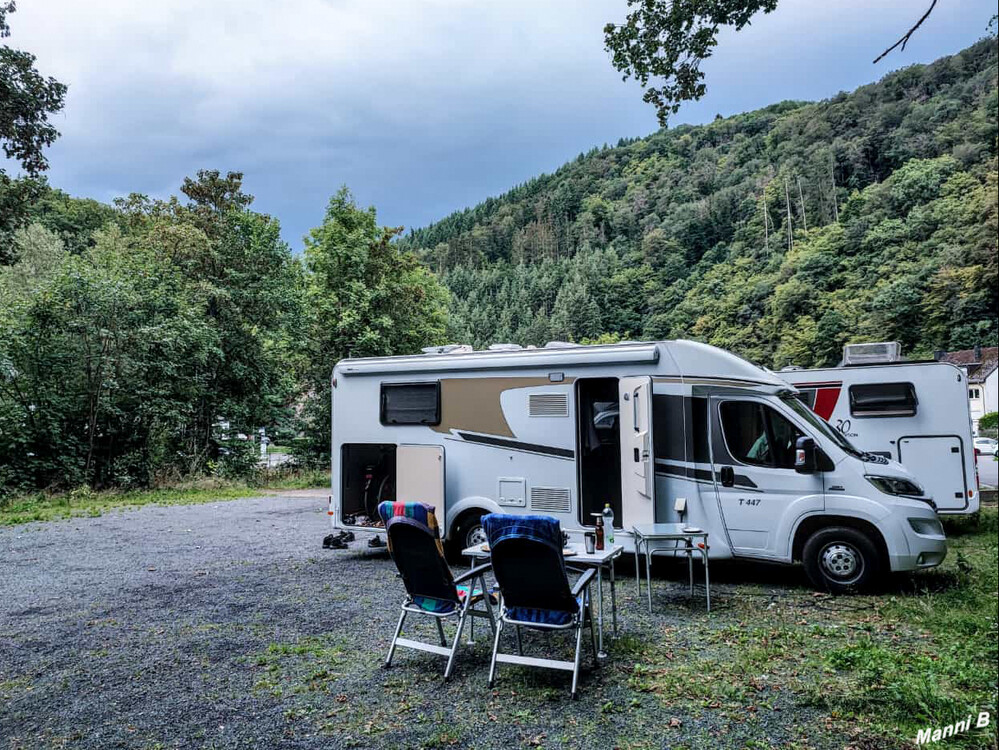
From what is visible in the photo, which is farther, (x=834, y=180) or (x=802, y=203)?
(x=802, y=203)

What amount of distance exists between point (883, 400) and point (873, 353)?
810mm

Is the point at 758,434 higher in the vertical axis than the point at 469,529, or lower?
higher

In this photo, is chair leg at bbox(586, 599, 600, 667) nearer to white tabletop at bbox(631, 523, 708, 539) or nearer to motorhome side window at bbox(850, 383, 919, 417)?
white tabletop at bbox(631, 523, 708, 539)

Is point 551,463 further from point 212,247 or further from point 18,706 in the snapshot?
point 212,247

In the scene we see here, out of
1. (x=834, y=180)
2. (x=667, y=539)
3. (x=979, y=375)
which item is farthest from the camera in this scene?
(x=834, y=180)

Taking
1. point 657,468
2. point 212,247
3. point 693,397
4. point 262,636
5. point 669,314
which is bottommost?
point 262,636

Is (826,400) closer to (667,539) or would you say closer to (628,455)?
(628,455)

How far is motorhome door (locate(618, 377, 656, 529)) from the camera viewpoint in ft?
21.1

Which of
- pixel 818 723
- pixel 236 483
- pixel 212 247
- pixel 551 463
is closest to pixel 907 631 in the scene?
pixel 818 723

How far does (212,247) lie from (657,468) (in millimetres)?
16966

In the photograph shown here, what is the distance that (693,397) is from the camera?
21.6 feet

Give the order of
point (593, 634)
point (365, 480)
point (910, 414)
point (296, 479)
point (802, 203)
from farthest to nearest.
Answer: point (802, 203) < point (296, 479) < point (910, 414) < point (365, 480) < point (593, 634)

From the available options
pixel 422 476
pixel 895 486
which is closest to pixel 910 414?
pixel 895 486

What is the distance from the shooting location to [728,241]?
71.7 meters
